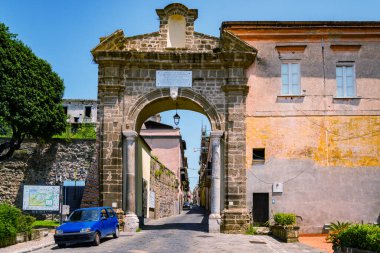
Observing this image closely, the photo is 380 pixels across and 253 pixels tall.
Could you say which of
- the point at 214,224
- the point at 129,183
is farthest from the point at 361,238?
the point at 129,183

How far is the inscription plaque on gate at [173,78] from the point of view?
851 inches

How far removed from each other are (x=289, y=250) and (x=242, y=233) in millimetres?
5798

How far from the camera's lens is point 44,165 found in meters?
30.2

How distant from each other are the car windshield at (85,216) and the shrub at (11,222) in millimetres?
1844

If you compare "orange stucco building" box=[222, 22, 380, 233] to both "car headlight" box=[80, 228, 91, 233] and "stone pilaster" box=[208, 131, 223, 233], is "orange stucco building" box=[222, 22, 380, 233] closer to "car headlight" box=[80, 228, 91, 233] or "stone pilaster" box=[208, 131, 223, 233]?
"stone pilaster" box=[208, 131, 223, 233]

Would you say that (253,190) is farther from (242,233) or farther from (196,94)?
(196,94)

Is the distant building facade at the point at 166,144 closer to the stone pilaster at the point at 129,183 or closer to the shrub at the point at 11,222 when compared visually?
the stone pilaster at the point at 129,183

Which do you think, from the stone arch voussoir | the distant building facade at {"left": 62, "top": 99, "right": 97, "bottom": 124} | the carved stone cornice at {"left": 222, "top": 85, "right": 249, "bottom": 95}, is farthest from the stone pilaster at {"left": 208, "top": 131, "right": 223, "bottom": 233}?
the distant building facade at {"left": 62, "top": 99, "right": 97, "bottom": 124}

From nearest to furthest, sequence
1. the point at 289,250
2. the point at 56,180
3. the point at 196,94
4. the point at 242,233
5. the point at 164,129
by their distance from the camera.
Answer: the point at 289,250
the point at 242,233
the point at 196,94
the point at 56,180
the point at 164,129

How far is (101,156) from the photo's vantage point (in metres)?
21.2

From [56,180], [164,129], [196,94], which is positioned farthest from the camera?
[164,129]

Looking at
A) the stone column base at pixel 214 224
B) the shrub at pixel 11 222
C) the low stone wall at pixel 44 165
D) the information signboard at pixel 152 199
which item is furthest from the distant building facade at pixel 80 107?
the shrub at pixel 11 222

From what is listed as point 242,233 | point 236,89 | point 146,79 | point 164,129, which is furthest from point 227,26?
point 164,129

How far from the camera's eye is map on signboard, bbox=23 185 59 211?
20481mm
